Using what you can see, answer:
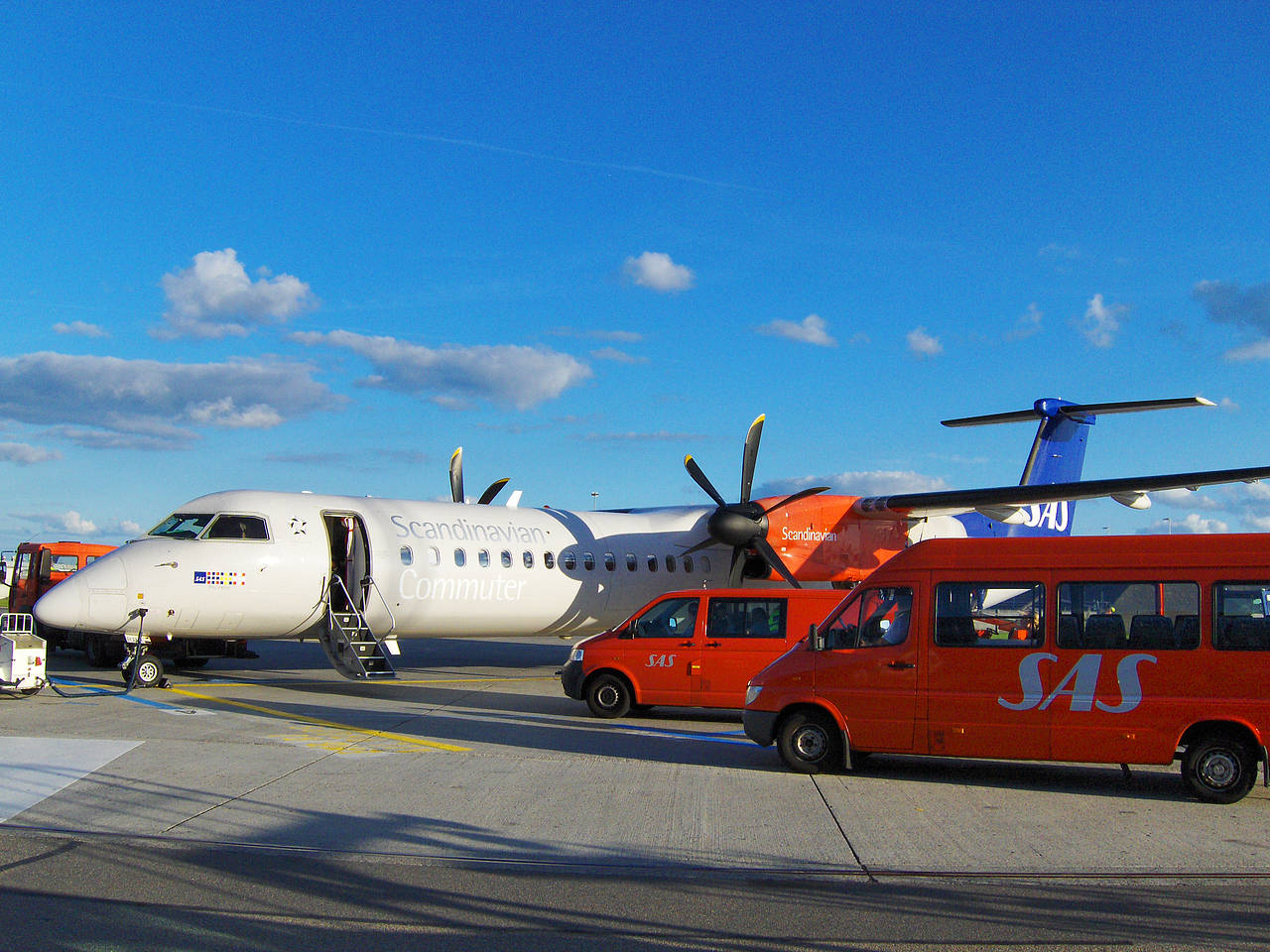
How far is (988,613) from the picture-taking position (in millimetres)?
9805

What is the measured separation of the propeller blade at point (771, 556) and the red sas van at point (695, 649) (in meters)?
6.93

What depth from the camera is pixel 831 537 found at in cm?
2234

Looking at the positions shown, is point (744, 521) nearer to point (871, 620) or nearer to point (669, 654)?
point (669, 654)

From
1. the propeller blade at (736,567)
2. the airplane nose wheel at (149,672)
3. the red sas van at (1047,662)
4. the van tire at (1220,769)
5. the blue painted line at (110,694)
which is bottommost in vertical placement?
the blue painted line at (110,694)

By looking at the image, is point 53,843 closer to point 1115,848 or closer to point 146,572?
point 1115,848

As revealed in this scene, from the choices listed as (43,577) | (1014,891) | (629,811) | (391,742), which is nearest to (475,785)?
(629,811)

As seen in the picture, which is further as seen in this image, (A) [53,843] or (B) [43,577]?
(B) [43,577]

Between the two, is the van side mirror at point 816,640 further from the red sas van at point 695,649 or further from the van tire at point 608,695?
the van tire at point 608,695

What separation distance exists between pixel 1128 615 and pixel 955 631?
149cm

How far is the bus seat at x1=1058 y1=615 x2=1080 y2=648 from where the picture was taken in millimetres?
9453

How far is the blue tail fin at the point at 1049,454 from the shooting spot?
25.4 metres


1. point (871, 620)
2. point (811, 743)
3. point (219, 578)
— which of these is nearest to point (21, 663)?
point (219, 578)

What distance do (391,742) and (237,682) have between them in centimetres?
771

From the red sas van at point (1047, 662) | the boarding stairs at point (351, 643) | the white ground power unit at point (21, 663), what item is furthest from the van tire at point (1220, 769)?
the white ground power unit at point (21, 663)
